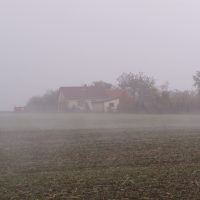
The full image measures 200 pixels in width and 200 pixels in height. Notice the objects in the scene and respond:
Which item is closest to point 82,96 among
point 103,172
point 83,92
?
point 83,92

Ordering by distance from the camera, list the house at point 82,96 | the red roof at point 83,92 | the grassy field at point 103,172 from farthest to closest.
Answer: the red roof at point 83,92, the house at point 82,96, the grassy field at point 103,172

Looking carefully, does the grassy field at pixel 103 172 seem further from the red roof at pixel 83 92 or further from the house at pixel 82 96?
the red roof at pixel 83 92

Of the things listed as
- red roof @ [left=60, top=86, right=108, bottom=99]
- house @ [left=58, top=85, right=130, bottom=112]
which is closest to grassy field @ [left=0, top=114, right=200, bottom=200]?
house @ [left=58, top=85, right=130, bottom=112]

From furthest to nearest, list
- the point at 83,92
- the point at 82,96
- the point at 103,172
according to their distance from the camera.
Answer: the point at 83,92 → the point at 82,96 → the point at 103,172

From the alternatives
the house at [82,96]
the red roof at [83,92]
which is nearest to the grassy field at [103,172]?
the house at [82,96]

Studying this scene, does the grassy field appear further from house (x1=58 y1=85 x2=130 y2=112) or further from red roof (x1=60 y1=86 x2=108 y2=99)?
red roof (x1=60 y1=86 x2=108 y2=99)

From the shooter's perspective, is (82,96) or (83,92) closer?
(82,96)

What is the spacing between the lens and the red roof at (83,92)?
192ft

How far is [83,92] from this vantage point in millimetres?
58531

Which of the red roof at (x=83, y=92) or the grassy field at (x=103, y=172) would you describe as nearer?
the grassy field at (x=103, y=172)

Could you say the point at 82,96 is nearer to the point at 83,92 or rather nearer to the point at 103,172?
the point at 83,92

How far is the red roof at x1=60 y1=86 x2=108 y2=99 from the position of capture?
5841cm

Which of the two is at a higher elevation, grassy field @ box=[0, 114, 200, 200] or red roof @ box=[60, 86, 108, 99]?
red roof @ box=[60, 86, 108, 99]

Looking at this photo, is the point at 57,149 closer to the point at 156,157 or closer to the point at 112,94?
the point at 156,157
